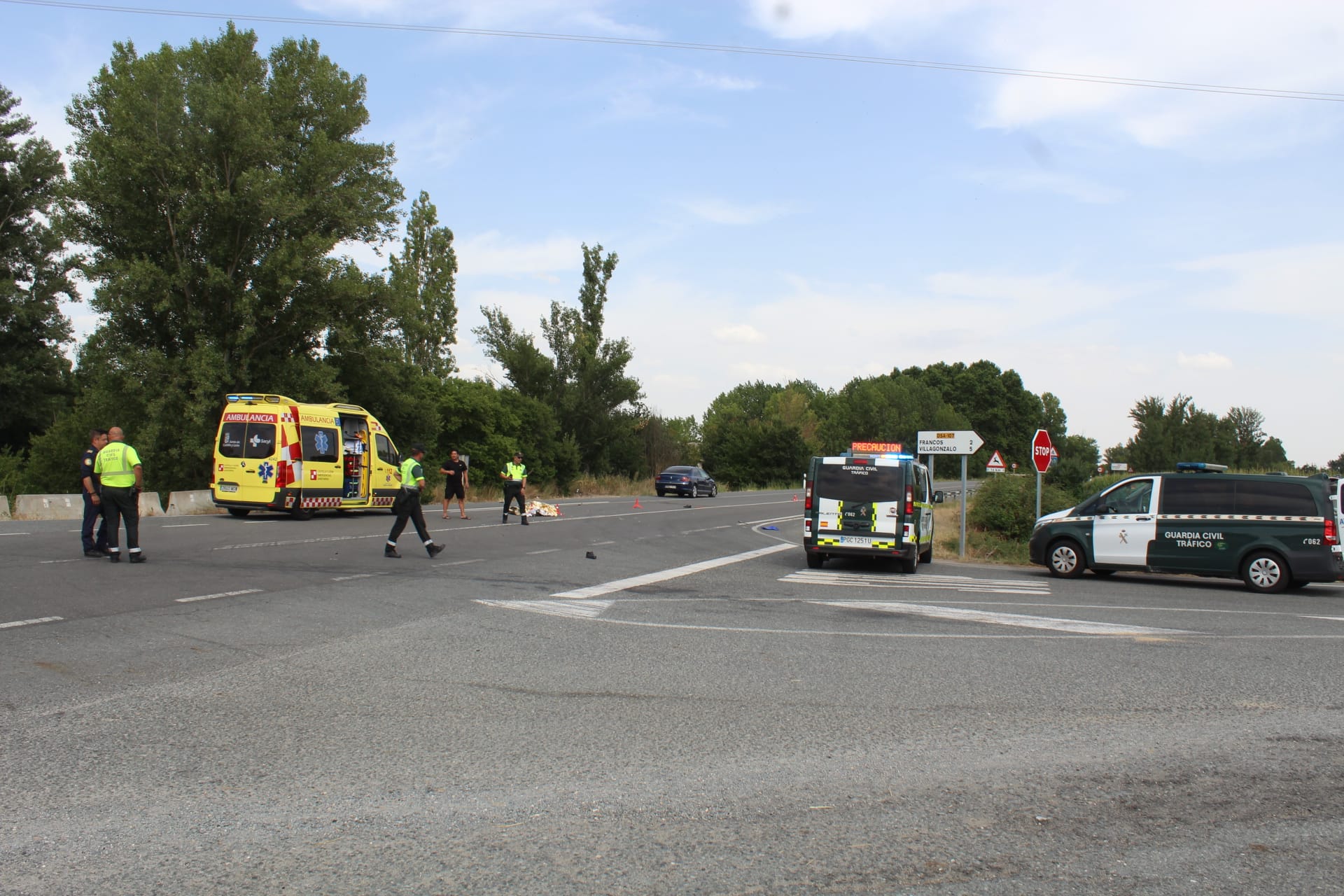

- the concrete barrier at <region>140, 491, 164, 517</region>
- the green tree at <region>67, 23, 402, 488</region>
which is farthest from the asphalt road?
the green tree at <region>67, 23, 402, 488</region>

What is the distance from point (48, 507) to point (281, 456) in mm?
5391

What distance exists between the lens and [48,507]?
23.2 meters

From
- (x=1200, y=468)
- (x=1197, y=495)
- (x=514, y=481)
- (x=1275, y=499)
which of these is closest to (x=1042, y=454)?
(x=1200, y=468)

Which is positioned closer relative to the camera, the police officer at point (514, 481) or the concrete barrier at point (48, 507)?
the concrete barrier at point (48, 507)

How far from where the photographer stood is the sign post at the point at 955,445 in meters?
20.1

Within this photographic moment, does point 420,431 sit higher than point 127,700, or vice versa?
point 420,431

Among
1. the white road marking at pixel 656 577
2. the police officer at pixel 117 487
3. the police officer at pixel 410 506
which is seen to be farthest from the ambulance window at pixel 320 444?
the white road marking at pixel 656 577

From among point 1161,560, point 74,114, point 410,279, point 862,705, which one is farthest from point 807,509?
point 74,114

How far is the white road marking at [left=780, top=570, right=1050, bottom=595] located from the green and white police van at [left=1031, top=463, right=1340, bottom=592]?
3.91 feet

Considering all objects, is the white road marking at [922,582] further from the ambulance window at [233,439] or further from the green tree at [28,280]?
the green tree at [28,280]

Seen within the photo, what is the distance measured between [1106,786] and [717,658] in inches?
145

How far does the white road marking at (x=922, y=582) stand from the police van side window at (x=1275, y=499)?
10.6ft

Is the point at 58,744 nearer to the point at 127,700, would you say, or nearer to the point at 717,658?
the point at 127,700

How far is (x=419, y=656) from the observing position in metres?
7.84
